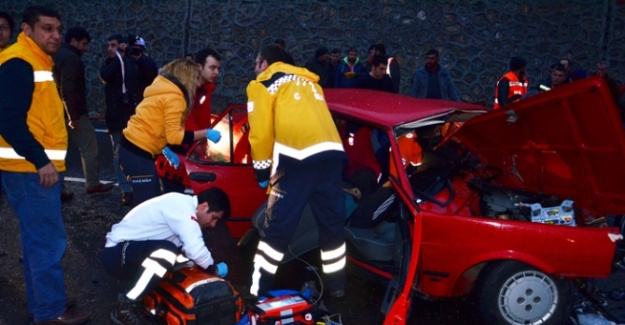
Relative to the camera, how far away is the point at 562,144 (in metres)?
4.30

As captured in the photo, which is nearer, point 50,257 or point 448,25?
point 50,257

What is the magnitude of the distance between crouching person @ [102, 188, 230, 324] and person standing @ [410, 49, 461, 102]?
6214 mm

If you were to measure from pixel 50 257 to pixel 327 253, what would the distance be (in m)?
1.79

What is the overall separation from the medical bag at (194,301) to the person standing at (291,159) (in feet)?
2.00

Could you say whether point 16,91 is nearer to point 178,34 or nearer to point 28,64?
point 28,64

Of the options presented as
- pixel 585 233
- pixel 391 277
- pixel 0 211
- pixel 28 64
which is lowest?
pixel 0 211

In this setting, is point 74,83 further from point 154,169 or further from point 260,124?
point 260,124

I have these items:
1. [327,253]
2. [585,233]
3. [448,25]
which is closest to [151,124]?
[327,253]

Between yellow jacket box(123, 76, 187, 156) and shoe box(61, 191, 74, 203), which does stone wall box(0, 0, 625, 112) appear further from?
yellow jacket box(123, 76, 187, 156)

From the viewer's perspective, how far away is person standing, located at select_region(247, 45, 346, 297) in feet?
14.0

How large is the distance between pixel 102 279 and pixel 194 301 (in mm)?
1680

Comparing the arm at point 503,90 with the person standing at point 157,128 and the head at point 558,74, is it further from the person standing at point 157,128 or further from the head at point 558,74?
the person standing at point 157,128

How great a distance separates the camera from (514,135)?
15.1 ft

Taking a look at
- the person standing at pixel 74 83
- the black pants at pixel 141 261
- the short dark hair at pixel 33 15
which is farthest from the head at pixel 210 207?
the person standing at pixel 74 83
